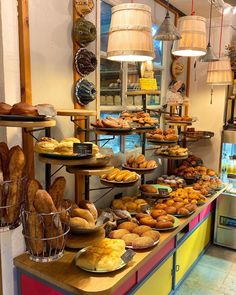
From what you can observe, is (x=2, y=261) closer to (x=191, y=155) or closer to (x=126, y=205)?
(x=126, y=205)

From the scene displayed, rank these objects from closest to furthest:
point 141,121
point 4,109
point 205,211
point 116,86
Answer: point 4,109, point 141,121, point 116,86, point 205,211

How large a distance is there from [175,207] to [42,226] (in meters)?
1.53

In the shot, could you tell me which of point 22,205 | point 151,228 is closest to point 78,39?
point 22,205

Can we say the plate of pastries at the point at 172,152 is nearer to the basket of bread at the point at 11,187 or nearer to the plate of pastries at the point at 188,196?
the plate of pastries at the point at 188,196

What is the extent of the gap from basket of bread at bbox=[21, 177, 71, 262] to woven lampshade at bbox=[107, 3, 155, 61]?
79cm

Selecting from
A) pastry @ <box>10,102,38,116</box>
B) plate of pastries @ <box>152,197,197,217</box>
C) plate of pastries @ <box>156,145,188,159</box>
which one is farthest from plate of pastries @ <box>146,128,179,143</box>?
pastry @ <box>10,102,38,116</box>

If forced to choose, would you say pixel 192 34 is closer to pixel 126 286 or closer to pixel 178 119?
pixel 178 119

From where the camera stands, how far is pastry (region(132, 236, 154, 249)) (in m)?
1.87

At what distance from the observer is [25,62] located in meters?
1.73

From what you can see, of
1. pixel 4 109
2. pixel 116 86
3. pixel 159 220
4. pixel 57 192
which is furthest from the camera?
pixel 116 86

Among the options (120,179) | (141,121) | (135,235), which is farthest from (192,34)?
(135,235)

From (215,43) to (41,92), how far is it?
9.10ft

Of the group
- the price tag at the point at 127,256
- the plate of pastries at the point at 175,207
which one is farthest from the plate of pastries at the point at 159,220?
the price tag at the point at 127,256

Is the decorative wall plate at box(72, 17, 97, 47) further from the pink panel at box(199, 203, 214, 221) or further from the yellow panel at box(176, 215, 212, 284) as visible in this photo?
the pink panel at box(199, 203, 214, 221)
